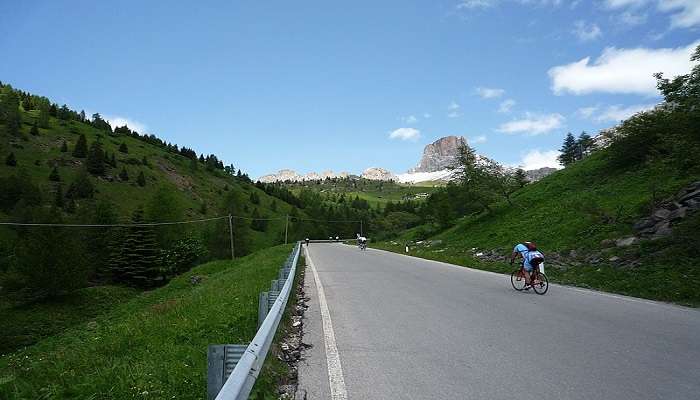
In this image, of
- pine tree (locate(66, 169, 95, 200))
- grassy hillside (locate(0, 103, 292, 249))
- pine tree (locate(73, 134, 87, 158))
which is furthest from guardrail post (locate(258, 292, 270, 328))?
pine tree (locate(73, 134, 87, 158))

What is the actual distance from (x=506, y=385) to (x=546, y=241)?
1876 cm

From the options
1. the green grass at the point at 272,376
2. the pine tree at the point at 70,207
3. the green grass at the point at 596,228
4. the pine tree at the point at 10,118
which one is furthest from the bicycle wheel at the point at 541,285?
the pine tree at the point at 10,118

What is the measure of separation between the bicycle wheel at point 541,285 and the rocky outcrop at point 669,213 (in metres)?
5.52

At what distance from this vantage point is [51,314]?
42.7 meters

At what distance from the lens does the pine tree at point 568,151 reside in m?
91.8

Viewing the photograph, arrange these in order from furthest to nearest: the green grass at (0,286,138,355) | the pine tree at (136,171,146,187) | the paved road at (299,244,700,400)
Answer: the pine tree at (136,171,146,187) → the green grass at (0,286,138,355) → the paved road at (299,244,700,400)

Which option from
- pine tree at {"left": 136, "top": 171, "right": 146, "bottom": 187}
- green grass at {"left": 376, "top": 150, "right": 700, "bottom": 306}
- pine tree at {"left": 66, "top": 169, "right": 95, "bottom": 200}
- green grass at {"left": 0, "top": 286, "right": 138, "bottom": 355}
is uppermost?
pine tree at {"left": 136, "top": 171, "right": 146, "bottom": 187}

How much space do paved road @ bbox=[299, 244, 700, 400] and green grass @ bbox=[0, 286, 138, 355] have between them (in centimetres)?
3671

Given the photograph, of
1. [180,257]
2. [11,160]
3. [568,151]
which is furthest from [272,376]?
[11,160]

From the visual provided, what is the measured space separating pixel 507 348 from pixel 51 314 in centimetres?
5021

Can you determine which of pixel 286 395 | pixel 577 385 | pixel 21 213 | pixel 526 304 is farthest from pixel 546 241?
pixel 21 213

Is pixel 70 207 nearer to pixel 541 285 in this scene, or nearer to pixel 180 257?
pixel 180 257

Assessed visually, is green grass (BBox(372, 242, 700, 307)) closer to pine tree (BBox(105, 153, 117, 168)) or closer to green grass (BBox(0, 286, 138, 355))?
green grass (BBox(0, 286, 138, 355))

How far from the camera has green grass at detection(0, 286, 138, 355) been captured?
1417 inches
